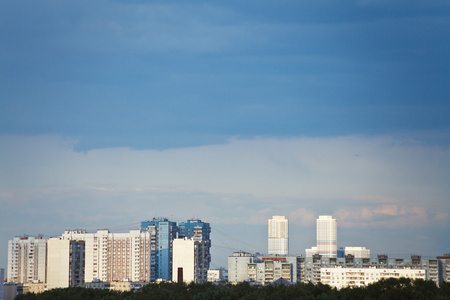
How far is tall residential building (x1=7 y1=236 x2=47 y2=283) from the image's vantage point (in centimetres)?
5997

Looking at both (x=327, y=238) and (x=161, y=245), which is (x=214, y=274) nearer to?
(x=161, y=245)

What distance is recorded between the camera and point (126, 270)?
61.8 m

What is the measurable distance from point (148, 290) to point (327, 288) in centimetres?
873

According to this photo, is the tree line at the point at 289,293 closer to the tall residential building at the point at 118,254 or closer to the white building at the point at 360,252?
the tall residential building at the point at 118,254

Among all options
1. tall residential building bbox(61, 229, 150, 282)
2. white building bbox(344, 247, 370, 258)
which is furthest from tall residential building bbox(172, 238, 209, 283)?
white building bbox(344, 247, 370, 258)

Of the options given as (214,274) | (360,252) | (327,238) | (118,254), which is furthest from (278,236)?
(118,254)

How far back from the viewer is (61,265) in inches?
2154

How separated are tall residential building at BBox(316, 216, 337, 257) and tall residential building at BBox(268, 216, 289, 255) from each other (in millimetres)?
6714

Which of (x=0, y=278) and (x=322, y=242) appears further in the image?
(x=322, y=242)

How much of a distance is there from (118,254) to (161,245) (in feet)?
20.1

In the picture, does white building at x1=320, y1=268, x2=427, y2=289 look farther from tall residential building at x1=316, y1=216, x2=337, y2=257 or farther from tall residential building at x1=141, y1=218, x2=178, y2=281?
tall residential building at x1=316, y1=216, x2=337, y2=257

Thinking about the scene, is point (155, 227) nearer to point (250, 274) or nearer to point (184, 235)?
point (184, 235)

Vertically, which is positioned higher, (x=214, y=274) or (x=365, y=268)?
(x=365, y=268)

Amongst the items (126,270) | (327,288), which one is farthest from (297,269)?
(327,288)
